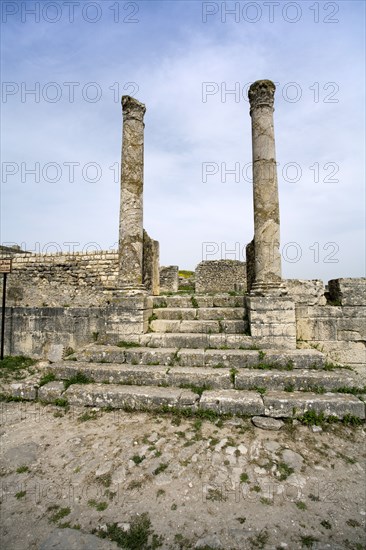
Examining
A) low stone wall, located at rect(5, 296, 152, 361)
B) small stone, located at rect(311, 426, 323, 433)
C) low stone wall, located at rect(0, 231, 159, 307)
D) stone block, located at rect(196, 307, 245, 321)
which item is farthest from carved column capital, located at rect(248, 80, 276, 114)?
low stone wall, located at rect(0, 231, 159, 307)

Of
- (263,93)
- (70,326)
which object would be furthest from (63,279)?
(263,93)

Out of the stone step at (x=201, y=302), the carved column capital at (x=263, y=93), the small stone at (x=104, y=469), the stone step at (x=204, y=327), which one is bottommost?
the small stone at (x=104, y=469)

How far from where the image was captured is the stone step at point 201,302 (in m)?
6.95

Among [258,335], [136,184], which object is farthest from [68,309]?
[258,335]

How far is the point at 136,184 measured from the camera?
22.5 ft

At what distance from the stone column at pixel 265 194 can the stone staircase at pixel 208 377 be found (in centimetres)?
116

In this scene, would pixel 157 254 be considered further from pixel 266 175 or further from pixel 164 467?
pixel 164 467

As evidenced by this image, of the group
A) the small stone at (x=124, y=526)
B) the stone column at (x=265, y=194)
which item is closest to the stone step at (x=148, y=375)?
the stone column at (x=265, y=194)

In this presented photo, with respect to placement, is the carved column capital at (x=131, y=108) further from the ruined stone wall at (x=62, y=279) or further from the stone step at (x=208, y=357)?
the ruined stone wall at (x=62, y=279)

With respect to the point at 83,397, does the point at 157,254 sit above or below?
above

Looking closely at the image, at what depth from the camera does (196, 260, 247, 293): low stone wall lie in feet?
63.2

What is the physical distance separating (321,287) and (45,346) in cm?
653

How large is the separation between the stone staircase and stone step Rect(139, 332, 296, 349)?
0.06 feet

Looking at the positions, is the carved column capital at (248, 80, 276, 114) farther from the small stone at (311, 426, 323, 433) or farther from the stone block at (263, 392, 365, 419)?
the small stone at (311, 426, 323, 433)
